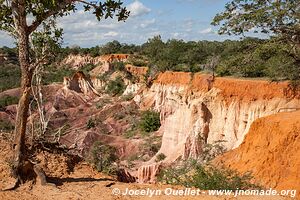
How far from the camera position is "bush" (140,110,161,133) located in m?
34.2

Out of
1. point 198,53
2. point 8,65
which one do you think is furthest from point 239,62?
point 8,65

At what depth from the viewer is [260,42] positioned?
12305 millimetres

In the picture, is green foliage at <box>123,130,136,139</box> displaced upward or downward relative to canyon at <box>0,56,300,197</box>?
downward

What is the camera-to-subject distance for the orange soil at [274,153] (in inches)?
425

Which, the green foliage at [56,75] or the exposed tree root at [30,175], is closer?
the exposed tree root at [30,175]

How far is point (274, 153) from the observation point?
11.5 meters

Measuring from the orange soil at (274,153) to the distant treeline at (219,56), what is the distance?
1931 millimetres

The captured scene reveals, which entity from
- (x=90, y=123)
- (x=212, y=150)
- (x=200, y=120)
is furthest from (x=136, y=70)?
(x=212, y=150)

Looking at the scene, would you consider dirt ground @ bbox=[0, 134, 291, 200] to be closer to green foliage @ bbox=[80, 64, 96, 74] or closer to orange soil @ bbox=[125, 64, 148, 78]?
orange soil @ bbox=[125, 64, 148, 78]

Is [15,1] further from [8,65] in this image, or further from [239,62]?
[8,65]

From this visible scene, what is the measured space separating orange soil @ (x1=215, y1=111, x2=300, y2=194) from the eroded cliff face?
3.58 metres

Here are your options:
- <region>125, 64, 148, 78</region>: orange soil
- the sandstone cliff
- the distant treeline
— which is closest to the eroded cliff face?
the distant treeline

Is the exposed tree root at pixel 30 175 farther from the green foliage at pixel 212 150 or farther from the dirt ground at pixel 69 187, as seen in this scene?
the green foliage at pixel 212 150

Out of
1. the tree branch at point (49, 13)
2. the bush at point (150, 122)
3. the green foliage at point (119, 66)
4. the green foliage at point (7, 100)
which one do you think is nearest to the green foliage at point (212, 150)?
the tree branch at point (49, 13)
